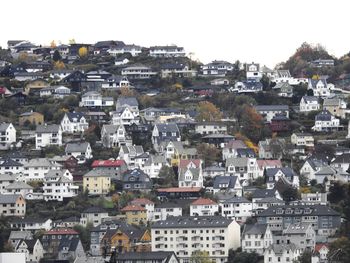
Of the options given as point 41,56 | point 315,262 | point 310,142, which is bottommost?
point 315,262

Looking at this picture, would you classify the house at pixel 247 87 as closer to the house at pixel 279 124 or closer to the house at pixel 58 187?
the house at pixel 279 124

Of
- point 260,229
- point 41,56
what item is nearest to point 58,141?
point 260,229

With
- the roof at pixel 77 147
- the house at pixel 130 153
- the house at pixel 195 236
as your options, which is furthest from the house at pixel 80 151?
the house at pixel 195 236

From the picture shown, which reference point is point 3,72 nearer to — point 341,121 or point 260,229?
point 341,121

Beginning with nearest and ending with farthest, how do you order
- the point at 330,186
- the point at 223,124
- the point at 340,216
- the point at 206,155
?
the point at 340,216, the point at 330,186, the point at 206,155, the point at 223,124

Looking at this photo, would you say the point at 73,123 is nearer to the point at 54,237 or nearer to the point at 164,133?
the point at 164,133

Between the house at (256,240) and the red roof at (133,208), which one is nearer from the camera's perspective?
the house at (256,240)
